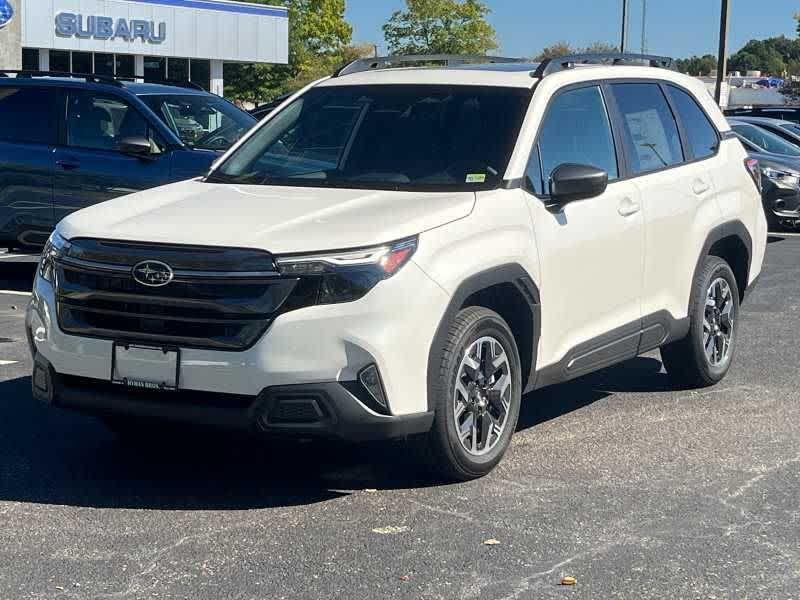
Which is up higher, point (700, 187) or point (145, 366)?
point (700, 187)

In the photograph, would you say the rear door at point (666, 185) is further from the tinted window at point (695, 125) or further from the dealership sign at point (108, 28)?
the dealership sign at point (108, 28)

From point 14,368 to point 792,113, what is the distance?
2177 cm

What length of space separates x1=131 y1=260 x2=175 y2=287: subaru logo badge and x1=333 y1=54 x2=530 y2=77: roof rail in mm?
2418

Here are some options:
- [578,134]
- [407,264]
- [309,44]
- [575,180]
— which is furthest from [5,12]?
[309,44]

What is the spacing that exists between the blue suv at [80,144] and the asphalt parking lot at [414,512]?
4506 millimetres

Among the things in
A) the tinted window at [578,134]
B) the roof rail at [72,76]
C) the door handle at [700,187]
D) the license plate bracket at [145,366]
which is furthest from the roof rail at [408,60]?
the roof rail at [72,76]

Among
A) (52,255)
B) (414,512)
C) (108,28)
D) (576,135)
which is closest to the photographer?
(414,512)

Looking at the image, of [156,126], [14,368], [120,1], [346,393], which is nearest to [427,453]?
[346,393]

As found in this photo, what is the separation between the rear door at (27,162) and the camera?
12.1 m

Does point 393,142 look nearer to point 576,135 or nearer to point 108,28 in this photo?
point 576,135

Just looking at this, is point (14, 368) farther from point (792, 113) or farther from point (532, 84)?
point (792, 113)

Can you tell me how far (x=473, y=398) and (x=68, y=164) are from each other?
7.06 m

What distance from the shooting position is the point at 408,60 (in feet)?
25.2

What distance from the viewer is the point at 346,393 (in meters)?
5.32
